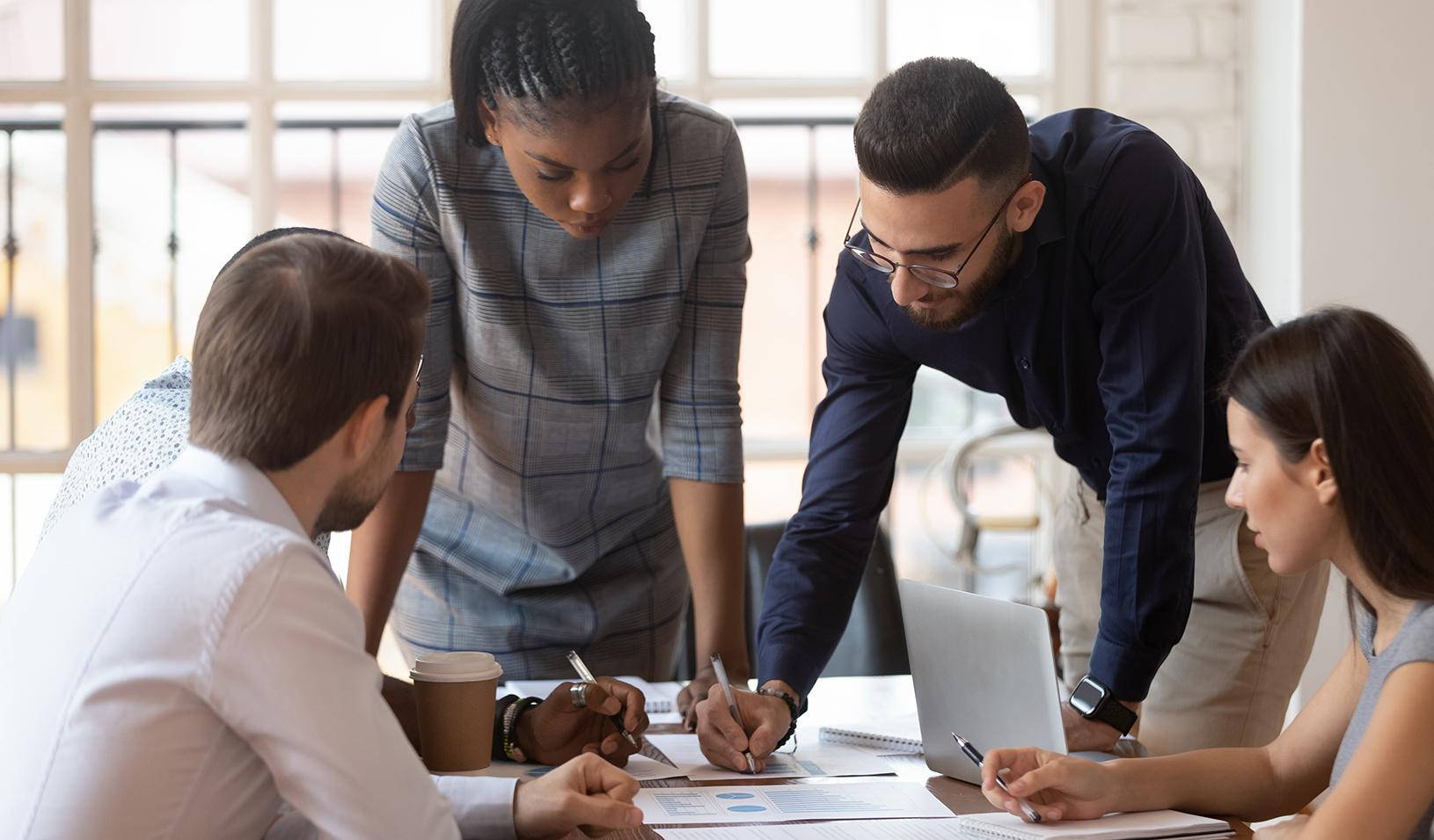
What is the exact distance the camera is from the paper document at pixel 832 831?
1.14 m

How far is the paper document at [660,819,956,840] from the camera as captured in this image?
1.14 meters

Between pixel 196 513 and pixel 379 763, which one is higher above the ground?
pixel 196 513

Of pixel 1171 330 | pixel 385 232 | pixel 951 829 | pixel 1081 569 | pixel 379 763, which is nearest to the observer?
pixel 379 763

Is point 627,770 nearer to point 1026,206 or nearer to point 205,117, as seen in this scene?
point 1026,206

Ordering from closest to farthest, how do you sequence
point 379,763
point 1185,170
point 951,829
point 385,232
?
1. point 379,763
2. point 951,829
3. point 1185,170
4. point 385,232

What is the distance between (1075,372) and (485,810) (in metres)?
0.87

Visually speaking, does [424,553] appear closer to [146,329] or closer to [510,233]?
[510,233]

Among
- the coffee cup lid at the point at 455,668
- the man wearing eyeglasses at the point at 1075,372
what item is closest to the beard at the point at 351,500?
the coffee cup lid at the point at 455,668

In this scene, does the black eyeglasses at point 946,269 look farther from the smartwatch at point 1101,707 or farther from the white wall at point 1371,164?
the white wall at point 1371,164

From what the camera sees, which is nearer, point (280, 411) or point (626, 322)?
point (280, 411)

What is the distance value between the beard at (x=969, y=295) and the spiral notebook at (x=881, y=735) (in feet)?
1.49

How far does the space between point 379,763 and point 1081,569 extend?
4.19ft

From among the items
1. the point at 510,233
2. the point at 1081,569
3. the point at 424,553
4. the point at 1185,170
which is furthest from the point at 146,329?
the point at 1185,170

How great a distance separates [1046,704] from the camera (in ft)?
4.10
